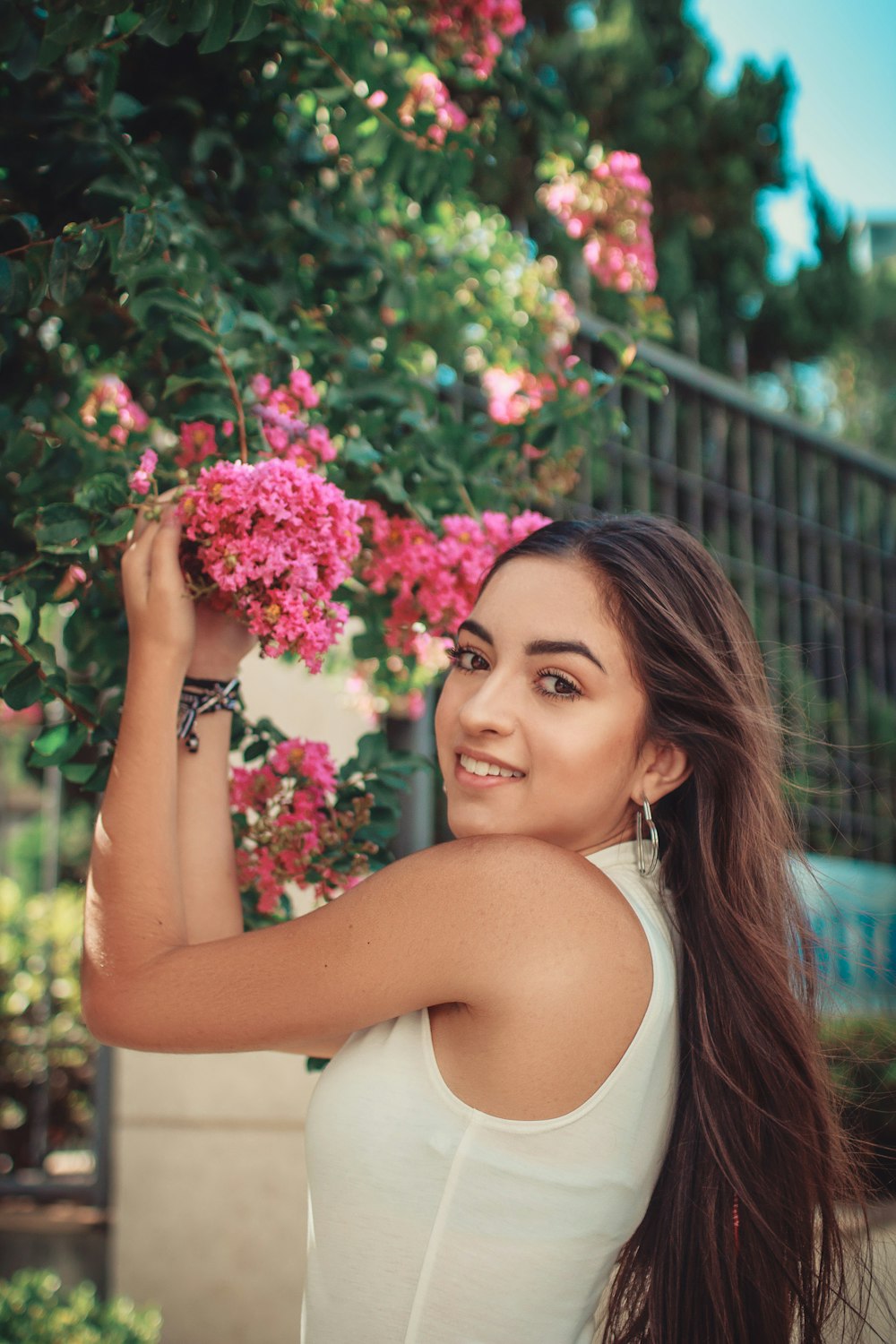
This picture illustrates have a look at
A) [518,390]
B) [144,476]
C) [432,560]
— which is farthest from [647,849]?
[518,390]

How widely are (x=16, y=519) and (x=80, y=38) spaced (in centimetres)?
63

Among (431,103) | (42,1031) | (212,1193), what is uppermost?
(431,103)

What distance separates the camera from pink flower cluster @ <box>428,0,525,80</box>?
90.6 inches

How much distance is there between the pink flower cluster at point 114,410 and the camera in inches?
78.7

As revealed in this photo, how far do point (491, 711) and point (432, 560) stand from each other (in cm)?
46

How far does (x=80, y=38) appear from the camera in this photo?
1541mm

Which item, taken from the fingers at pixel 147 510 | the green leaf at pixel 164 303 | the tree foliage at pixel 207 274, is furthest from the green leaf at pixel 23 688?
the green leaf at pixel 164 303

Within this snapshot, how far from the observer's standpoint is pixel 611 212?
3059 mm

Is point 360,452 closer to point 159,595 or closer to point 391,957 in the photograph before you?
point 159,595

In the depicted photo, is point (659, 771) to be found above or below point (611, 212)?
below

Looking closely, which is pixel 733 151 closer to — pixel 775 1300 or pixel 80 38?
pixel 80 38

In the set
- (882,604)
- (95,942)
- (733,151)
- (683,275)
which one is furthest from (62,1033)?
(733,151)

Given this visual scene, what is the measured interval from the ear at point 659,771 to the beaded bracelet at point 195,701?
572 millimetres

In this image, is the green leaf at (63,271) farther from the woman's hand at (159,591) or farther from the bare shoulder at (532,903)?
the bare shoulder at (532,903)
